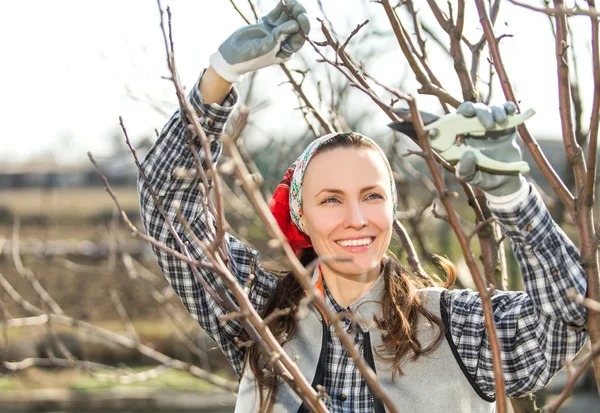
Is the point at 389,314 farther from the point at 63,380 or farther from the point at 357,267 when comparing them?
the point at 63,380

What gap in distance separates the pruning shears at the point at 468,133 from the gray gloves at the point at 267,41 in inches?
14.7

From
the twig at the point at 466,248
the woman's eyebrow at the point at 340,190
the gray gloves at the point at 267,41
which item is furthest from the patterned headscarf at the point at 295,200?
the twig at the point at 466,248

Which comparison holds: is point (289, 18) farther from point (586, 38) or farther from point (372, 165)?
point (586, 38)

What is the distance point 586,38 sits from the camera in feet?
8.38

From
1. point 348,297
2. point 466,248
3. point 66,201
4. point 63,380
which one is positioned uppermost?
point 466,248

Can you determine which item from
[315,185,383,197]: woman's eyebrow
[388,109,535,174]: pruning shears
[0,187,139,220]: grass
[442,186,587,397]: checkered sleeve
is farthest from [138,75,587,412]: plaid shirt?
[0,187,139,220]: grass

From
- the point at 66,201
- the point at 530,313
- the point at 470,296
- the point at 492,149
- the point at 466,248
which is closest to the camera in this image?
the point at 466,248

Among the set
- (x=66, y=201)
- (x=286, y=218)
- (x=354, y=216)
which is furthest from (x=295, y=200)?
(x=66, y=201)

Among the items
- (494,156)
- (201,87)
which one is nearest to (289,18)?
(201,87)

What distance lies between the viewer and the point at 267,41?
5.40 feet

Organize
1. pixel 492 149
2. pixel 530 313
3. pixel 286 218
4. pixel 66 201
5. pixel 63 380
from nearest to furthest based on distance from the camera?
pixel 492 149
pixel 530 313
pixel 286 218
pixel 63 380
pixel 66 201

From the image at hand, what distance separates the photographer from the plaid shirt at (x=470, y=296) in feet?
4.83

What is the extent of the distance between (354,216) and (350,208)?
30mm

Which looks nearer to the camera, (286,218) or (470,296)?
(470,296)
